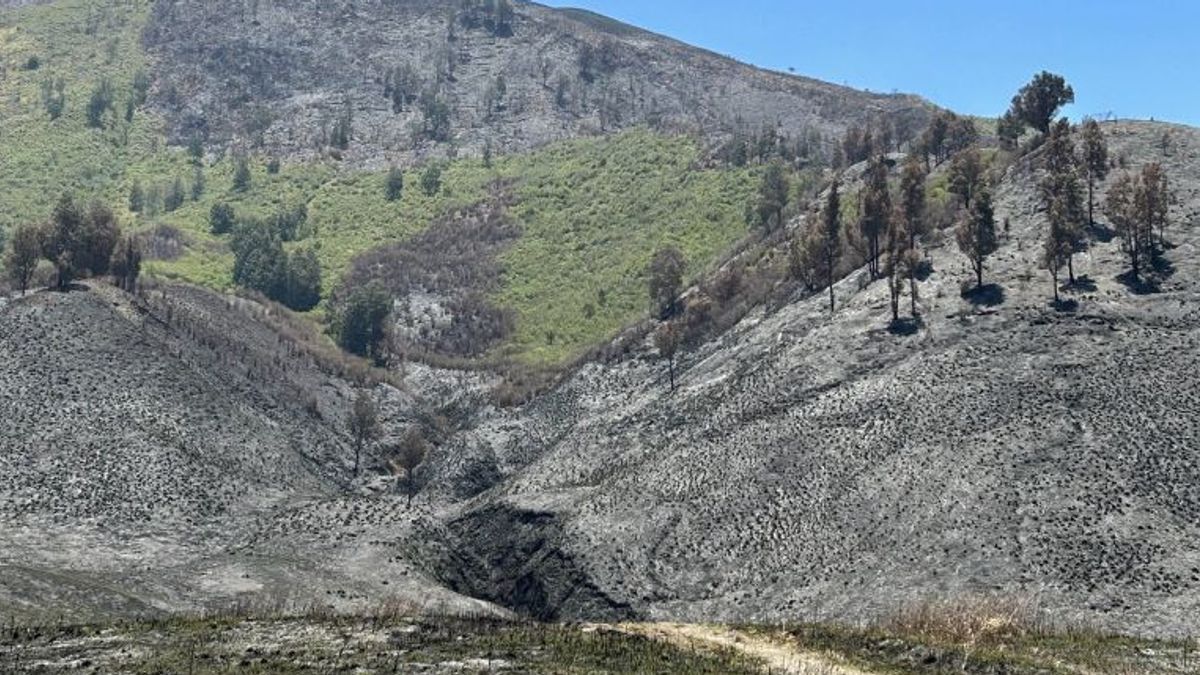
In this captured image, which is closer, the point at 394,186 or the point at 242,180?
the point at 394,186

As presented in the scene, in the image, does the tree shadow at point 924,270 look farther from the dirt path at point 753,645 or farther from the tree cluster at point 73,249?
the tree cluster at point 73,249

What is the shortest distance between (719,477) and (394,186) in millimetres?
125261

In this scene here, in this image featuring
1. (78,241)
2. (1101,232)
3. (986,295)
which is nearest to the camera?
(986,295)

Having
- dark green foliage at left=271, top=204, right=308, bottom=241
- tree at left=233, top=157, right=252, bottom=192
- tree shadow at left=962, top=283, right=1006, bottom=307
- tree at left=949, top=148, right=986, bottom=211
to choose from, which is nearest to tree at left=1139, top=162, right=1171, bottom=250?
tree shadow at left=962, top=283, right=1006, bottom=307

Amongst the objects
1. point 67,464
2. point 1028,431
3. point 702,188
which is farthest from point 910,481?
point 702,188

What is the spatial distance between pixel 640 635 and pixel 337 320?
10670 cm

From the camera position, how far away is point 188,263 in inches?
6447

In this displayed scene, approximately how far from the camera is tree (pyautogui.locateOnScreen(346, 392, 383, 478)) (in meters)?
111

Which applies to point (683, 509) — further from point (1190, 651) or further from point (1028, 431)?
point (1190, 651)

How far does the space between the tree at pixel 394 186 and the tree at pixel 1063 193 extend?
345ft

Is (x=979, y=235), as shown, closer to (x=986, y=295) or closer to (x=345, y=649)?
(x=986, y=295)

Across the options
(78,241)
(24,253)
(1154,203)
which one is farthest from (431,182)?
(1154,203)

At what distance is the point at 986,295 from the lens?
93125mm

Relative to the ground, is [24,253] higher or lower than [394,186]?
lower
